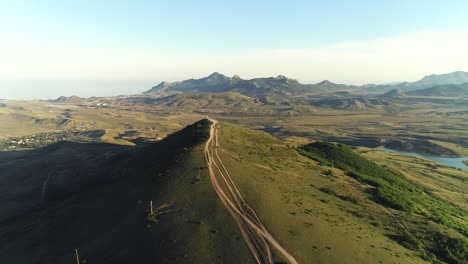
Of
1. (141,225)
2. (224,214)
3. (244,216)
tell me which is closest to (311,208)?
(244,216)

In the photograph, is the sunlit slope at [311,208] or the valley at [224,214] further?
the sunlit slope at [311,208]

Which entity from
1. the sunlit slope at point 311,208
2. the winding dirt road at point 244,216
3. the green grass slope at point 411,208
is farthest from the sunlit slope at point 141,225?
the green grass slope at point 411,208

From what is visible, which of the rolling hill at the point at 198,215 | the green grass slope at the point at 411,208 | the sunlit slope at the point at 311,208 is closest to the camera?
the rolling hill at the point at 198,215

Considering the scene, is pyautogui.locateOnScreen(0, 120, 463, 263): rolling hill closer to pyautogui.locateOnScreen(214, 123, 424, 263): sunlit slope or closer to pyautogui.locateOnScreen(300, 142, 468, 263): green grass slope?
pyautogui.locateOnScreen(214, 123, 424, 263): sunlit slope

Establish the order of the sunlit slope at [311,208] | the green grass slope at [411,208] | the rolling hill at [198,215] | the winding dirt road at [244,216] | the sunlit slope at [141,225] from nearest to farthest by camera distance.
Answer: the winding dirt road at [244,216]
the sunlit slope at [141,225]
the rolling hill at [198,215]
the sunlit slope at [311,208]
the green grass slope at [411,208]

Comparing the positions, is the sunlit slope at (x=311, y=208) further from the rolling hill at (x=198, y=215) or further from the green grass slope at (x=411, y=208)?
the green grass slope at (x=411, y=208)

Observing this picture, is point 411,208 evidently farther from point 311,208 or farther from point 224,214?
point 224,214
